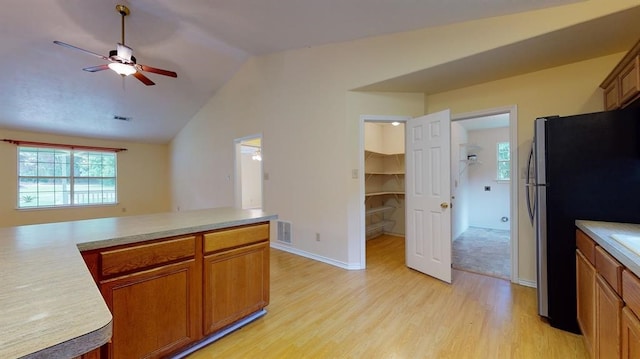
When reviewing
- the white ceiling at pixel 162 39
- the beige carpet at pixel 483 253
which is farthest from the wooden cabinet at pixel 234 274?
the beige carpet at pixel 483 253

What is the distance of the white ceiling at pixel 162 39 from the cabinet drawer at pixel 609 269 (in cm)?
192

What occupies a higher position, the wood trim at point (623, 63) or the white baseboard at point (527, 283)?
the wood trim at point (623, 63)

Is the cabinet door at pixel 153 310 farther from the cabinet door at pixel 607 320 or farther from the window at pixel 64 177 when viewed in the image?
the window at pixel 64 177

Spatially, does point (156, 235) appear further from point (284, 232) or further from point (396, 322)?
point (284, 232)

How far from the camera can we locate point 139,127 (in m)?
6.66

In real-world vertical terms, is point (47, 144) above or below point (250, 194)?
above

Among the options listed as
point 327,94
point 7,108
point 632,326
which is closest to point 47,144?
point 7,108

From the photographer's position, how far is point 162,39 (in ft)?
12.7

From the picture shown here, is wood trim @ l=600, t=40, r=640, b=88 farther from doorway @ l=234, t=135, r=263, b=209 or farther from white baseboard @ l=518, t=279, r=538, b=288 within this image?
doorway @ l=234, t=135, r=263, b=209

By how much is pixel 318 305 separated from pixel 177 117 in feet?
19.8

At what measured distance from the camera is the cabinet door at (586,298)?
1.55 m

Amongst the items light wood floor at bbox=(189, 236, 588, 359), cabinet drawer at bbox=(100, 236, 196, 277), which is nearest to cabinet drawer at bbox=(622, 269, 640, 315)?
light wood floor at bbox=(189, 236, 588, 359)

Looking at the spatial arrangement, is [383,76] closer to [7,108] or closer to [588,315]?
[588,315]

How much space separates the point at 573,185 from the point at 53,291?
2889 millimetres
